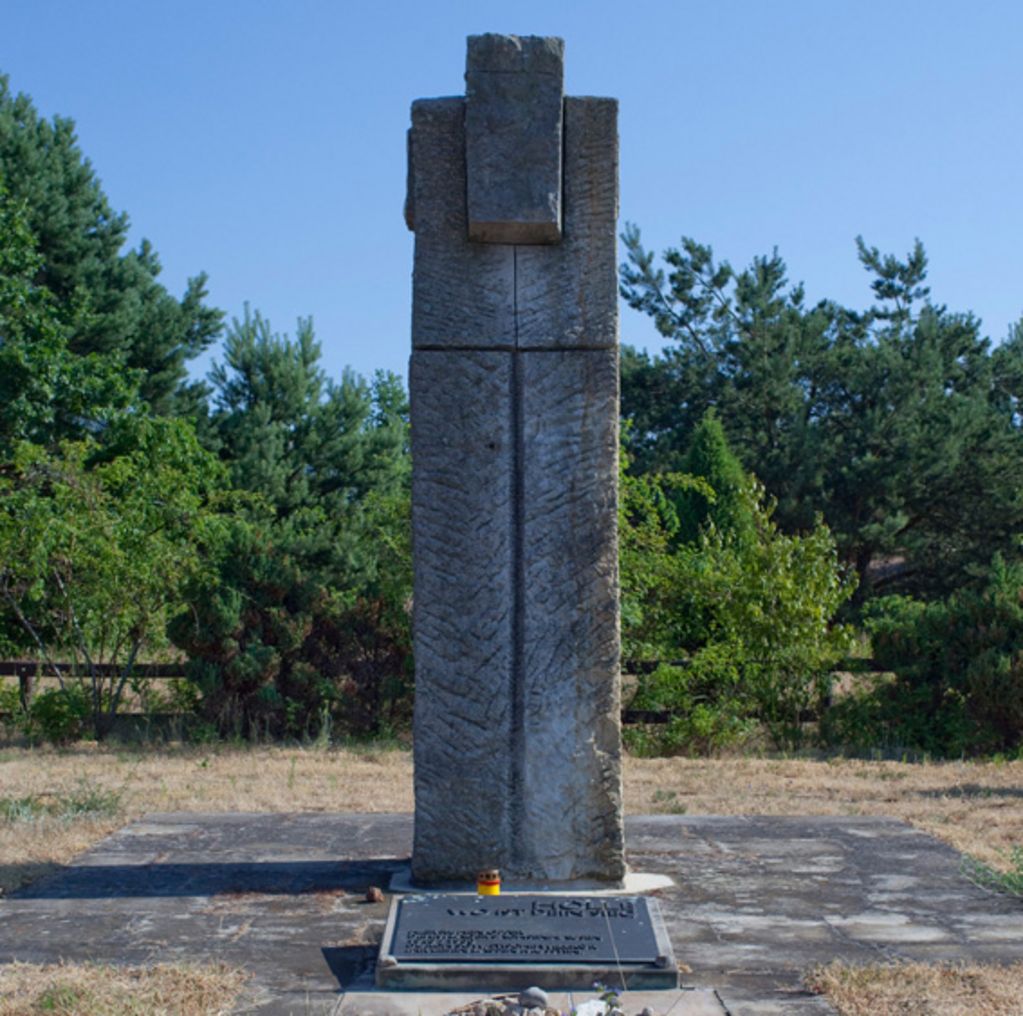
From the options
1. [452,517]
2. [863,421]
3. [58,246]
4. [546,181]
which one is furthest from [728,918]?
[863,421]

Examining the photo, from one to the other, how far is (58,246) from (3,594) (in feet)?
34.7

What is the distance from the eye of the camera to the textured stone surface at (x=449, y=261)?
5.02 metres

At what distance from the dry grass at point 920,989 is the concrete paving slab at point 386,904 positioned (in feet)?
0.30

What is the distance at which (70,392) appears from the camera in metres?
17.6

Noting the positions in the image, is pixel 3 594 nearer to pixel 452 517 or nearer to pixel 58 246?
pixel 452 517

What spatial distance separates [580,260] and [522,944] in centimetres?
250

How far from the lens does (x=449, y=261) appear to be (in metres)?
5.04

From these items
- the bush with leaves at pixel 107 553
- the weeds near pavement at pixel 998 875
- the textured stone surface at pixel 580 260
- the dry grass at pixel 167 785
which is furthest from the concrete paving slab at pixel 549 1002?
the bush with leaves at pixel 107 553

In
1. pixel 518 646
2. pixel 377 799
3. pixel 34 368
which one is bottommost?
pixel 377 799

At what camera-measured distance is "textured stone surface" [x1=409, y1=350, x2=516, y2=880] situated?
495 centimetres

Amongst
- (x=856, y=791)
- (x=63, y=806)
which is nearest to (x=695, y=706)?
(x=856, y=791)

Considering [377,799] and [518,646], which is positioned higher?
[518,646]

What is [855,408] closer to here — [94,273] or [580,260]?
[94,273]

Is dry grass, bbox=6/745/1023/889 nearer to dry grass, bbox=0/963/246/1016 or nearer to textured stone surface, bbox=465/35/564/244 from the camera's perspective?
dry grass, bbox=0/963/246/1016
